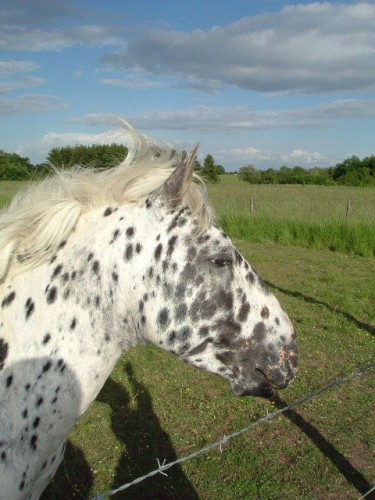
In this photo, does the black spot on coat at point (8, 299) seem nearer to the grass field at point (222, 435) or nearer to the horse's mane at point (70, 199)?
the horse's mane at point (70, 199)

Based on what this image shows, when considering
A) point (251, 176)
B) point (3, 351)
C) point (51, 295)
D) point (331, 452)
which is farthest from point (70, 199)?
point (251, 176)

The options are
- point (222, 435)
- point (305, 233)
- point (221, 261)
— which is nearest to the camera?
point (221, 261)

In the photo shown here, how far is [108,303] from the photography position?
209 centimetres

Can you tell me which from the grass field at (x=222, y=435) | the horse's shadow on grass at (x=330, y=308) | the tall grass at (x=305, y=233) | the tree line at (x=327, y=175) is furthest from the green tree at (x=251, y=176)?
the grass field at (x=222, y=435)

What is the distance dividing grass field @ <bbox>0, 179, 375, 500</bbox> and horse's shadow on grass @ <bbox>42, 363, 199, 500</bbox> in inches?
0.4

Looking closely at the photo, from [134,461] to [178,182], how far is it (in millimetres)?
3559

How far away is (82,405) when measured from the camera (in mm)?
2090

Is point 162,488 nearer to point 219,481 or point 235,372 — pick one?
point 219,481

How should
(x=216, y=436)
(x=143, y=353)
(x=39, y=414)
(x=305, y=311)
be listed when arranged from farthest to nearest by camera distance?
(x=305, y=311) < (x=143, y=353) < (x=216, y=436) < (x=39, y=414)

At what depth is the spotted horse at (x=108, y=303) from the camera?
2.00m

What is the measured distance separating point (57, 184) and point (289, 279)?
416 inches

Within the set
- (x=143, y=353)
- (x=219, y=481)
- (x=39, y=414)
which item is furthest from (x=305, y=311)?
(x=39, y=414)

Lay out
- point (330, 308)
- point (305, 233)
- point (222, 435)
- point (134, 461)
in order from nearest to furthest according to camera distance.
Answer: point (134, 461)
point (222, 435)
point (330, 308)
point (305, 233)

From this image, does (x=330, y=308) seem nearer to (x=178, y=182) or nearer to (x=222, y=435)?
(x=222, y=435)
